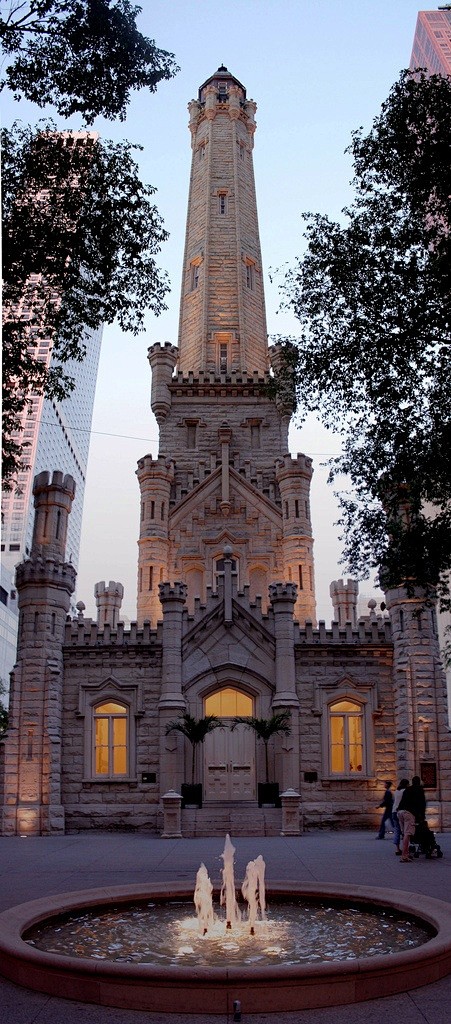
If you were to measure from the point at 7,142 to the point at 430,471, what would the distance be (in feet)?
30.7

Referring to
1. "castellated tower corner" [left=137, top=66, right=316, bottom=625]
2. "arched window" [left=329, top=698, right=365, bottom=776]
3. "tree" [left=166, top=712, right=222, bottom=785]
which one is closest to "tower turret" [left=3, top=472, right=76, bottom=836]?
"tree" [left=166, top=712, right=222, bottom=785]

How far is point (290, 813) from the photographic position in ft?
80.7

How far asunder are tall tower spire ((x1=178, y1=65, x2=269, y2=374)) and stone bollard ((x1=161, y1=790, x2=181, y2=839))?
24.6m

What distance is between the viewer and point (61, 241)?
14.2 metres

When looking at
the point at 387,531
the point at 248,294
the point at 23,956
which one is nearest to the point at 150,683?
the point at 387,531

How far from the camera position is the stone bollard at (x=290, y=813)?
2434 centimetres

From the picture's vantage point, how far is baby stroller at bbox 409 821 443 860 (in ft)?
56.6

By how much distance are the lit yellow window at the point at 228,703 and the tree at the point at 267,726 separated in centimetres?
76

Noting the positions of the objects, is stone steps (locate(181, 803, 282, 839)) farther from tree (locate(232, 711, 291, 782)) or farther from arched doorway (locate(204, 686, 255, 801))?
tree (locate(232, 711, 291, 782))

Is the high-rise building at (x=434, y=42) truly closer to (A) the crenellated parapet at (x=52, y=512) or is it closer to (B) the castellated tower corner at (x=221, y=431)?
(B) the castellated tower corner at (x=221, y=431)

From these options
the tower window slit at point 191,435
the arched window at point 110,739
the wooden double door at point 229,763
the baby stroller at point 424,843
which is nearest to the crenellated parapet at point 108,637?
the arched window at point 110,739

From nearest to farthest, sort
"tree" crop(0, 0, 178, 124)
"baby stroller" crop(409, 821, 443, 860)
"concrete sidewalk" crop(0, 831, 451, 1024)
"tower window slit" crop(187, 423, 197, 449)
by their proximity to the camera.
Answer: "concrete sidewalk" crop(0, 831, 451, 1024)
"tree" crop(0, 0, 178, 124)
"baby stroller" crop(409, 821, 443, 860)
"tower window slit" crop(187, 423, 197, 449)

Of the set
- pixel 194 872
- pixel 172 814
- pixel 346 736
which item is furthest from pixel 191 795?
pixel 194 872

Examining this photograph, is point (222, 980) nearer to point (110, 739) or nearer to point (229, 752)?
point (229, 752)
